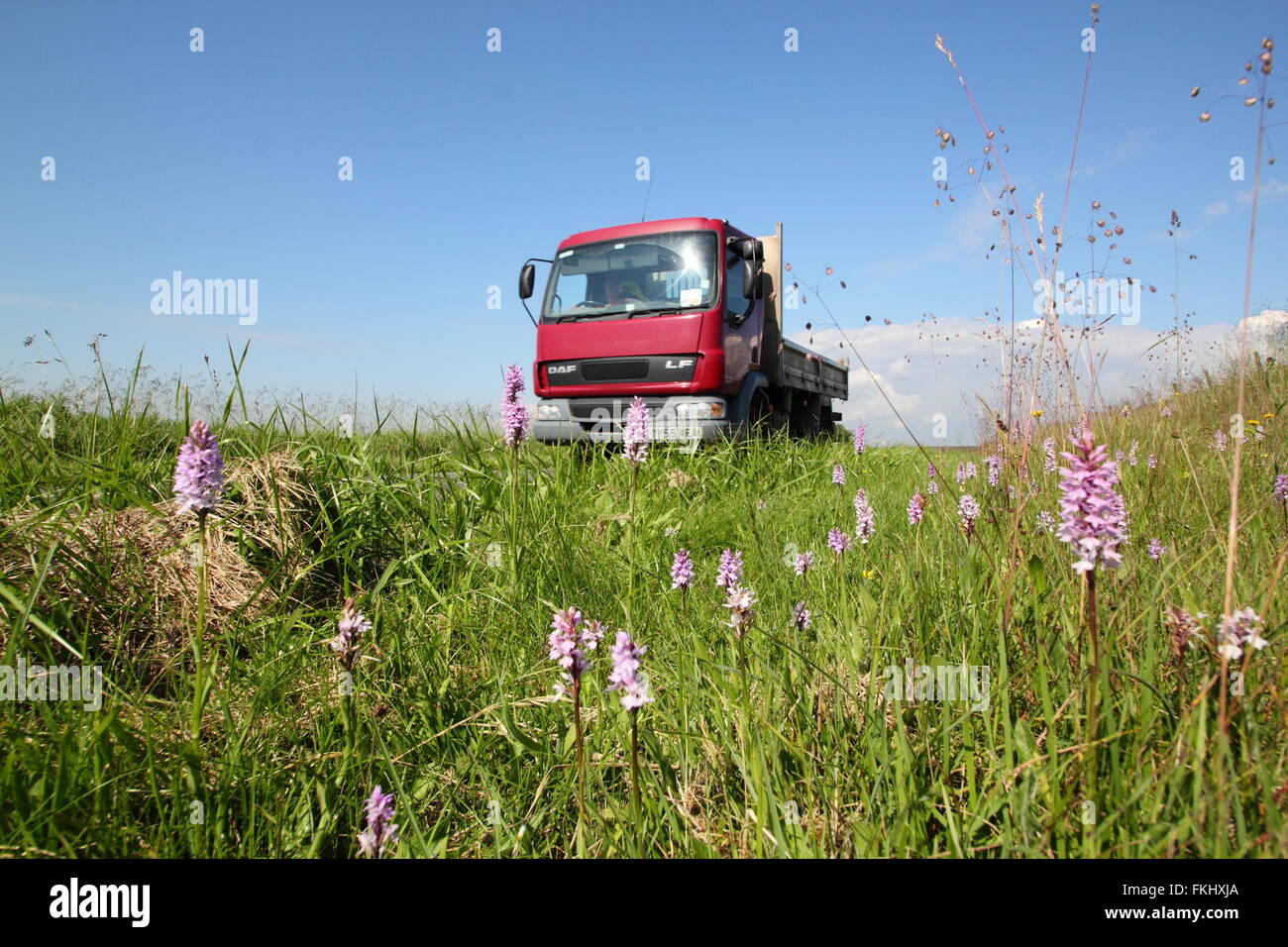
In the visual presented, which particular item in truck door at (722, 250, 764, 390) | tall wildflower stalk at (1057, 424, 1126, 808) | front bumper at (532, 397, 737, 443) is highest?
truck door at (722, 250, 764, 390)

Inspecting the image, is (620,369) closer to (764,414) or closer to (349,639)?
(764,414)

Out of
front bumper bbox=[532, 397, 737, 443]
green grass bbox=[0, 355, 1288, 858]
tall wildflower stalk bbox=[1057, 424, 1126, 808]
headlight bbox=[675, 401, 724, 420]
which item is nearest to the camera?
tall wildflower stalk bbox=[1057, 424, 1126, 808]

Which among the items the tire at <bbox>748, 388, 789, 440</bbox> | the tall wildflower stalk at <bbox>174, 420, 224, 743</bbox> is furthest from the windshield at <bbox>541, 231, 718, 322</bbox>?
the tall wildflower stalk at <bbox>174, 420, 224, 743</bbox>

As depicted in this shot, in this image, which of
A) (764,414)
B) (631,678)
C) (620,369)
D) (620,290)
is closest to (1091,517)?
(631,678)

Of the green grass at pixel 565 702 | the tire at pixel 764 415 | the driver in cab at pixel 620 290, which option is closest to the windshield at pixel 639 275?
the driver in cab at pixel 620 290

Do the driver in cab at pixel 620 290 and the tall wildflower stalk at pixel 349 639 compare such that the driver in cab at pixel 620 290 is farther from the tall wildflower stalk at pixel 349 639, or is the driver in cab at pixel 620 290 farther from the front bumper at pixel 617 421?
the tall wildflower stalk at pixel 349 639

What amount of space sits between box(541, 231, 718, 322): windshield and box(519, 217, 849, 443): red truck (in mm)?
12

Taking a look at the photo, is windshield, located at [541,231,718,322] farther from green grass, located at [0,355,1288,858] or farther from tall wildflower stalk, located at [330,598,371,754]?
tall wildflower stalk, located at [330,598,371,754]

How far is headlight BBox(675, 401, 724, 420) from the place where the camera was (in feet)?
22.3

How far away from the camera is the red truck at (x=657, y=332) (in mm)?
7180
